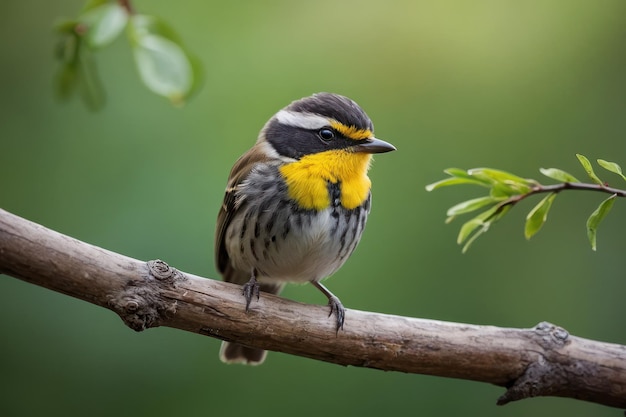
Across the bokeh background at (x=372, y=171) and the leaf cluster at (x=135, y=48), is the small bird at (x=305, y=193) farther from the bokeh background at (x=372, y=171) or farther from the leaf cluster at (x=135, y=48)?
the leaf cluster at (x=135, y=48)

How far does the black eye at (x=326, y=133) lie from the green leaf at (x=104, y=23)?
4.59ft

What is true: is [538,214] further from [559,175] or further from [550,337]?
[550,337]

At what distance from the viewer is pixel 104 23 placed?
2947 millimetres

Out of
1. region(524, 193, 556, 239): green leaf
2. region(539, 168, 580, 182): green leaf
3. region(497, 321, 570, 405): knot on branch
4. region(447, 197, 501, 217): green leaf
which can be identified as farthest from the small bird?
region(539, 168, 580, 182): green leaf

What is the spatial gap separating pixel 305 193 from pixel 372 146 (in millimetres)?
397

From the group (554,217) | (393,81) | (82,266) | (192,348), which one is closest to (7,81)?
(192,348)

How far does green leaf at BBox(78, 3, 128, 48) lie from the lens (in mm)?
2902

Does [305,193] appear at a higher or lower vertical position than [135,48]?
higher

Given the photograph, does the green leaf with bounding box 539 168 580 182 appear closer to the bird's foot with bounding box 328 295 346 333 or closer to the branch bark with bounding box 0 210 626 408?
the branch bark with bounding box 0 210 626 408

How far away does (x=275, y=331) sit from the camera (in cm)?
358

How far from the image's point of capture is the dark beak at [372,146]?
4.07 m

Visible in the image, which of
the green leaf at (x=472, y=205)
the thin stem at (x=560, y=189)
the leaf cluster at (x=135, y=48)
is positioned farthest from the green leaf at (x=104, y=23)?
the thin stem at (x=560, y=189)

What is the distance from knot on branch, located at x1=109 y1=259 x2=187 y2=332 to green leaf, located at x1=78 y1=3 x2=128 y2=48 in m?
0.89

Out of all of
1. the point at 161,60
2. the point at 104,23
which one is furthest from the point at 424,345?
the point at 104,23
